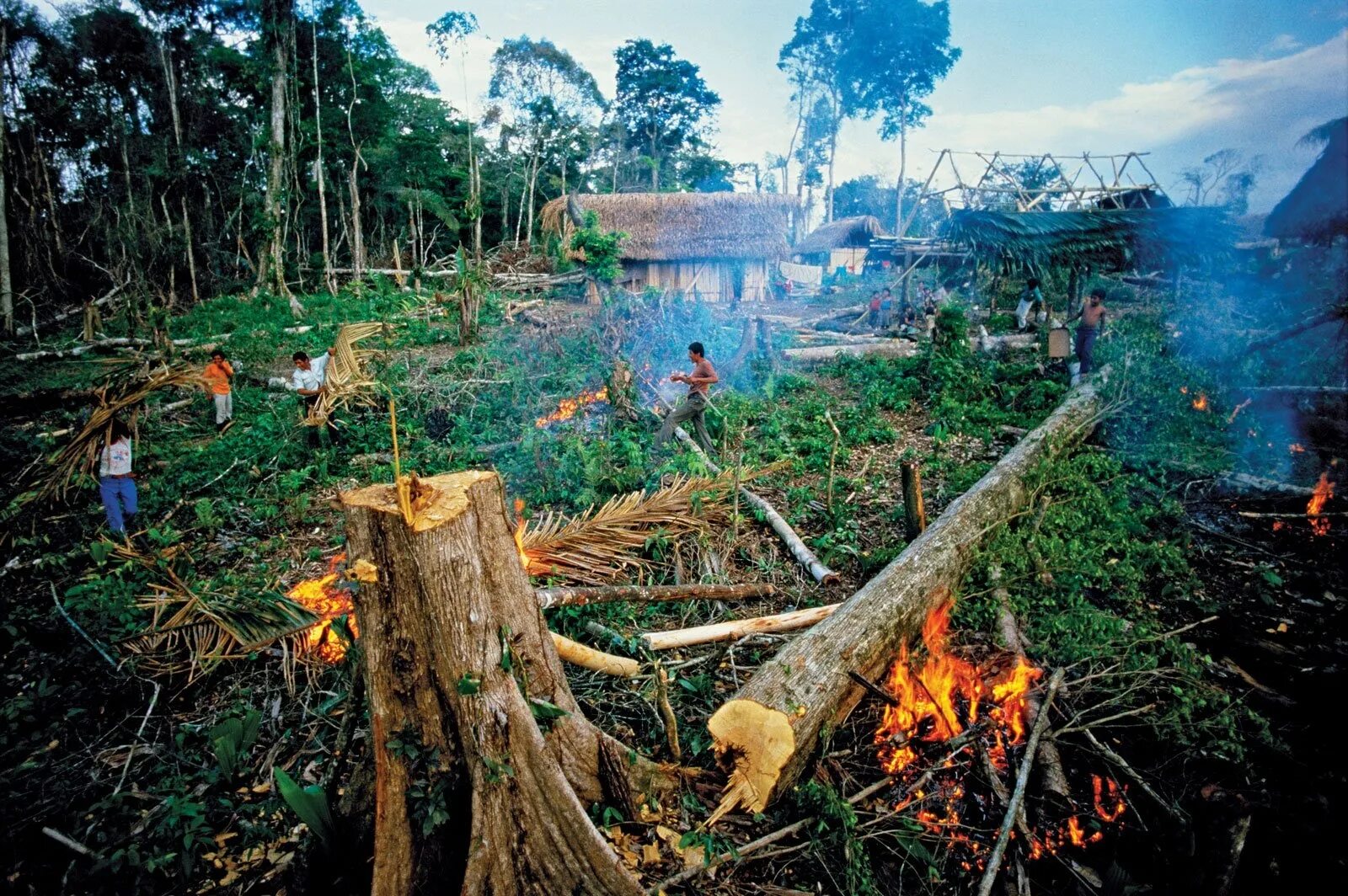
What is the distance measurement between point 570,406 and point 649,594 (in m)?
4.53

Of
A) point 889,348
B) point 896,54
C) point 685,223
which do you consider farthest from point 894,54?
point 889,348

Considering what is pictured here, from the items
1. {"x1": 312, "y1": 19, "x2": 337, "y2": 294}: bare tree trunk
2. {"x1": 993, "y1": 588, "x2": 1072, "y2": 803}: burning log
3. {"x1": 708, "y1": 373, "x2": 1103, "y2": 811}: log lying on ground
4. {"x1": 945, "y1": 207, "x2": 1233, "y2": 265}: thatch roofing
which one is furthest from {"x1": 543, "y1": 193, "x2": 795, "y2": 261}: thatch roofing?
{"x1": 993, "y1": 588, "x2": 1072, "y2": 803}: burning log

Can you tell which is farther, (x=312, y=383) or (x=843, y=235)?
(x=843, y=235)

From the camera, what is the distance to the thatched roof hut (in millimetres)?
20719

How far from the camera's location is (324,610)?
13.0ft

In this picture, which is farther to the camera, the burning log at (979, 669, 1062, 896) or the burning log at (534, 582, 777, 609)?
the burning log at (534, 582, 777, 609)

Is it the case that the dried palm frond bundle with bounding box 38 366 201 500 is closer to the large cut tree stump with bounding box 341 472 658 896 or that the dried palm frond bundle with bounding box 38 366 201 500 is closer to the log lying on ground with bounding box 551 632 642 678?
the log lying on ground with bounding box 551 632 642 678

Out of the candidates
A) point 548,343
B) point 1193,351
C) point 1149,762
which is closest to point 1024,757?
point 1149,762

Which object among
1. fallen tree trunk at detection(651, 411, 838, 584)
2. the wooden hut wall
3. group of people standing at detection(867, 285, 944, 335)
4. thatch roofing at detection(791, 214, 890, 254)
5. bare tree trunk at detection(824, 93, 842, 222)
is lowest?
fallen tree trunk at detection(651, 411, 838, 584)

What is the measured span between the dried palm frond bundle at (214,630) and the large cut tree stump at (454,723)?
2035 millimetres

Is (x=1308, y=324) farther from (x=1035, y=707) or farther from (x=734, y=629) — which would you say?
(x=734, y=629)

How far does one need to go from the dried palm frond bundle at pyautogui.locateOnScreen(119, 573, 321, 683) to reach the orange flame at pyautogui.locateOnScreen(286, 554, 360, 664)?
48mm

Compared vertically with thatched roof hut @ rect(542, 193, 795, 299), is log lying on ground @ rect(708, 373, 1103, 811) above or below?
below

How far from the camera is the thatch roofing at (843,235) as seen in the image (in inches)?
1146
